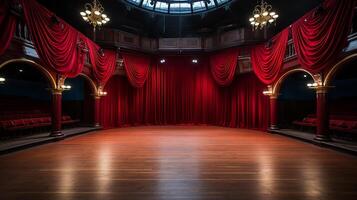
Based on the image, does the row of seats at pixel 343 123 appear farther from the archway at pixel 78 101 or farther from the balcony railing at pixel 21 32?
the archway at pixel 78 101

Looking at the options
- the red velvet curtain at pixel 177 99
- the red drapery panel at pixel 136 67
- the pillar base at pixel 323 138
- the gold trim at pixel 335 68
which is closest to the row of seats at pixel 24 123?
the red velvet curtain at pixel 177 99

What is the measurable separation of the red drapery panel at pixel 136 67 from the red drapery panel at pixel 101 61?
1076 mm

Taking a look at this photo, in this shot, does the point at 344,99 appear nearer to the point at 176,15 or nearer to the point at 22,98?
the point at 176,15

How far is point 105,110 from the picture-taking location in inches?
571

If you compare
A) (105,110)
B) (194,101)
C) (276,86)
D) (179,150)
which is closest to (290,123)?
(276,86)

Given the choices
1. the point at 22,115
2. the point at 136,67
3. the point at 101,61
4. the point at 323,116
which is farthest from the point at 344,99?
the point at 22,115

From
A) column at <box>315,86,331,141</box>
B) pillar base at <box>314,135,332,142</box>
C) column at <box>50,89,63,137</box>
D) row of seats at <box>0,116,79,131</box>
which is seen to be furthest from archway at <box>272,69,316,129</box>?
row of seats at <box>0,116,79,131</box>

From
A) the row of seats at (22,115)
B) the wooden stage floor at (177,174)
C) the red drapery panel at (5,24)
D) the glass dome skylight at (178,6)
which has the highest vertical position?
the glass dome skylight at (178,6)

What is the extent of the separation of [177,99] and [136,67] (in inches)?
147

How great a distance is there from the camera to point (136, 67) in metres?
15.4

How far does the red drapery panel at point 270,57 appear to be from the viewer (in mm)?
10437

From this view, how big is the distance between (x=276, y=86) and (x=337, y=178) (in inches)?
316

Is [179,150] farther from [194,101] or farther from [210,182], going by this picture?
[194,101]

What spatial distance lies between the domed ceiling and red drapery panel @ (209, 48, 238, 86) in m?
1.88
